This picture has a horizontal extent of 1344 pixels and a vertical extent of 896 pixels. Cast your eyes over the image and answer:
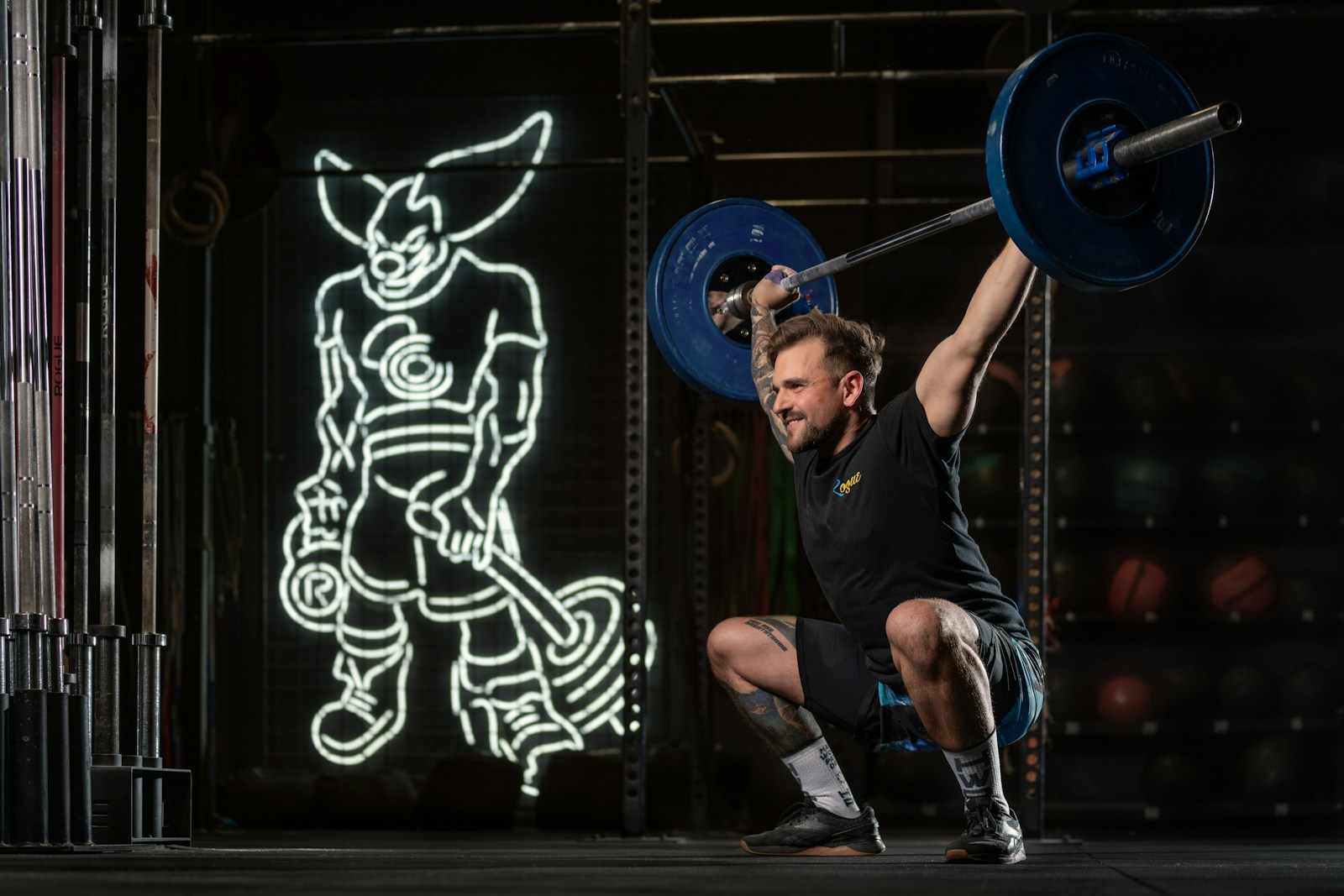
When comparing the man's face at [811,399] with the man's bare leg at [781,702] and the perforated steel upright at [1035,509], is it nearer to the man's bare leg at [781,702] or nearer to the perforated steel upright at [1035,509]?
the man's bare leg at [781,702]

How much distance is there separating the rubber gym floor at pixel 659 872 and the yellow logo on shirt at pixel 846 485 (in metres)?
0.74

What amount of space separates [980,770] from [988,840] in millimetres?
132

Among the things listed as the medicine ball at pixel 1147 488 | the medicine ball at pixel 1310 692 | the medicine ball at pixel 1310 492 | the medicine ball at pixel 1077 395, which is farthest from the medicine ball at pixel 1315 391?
the medicine ball at pixel 1310 692

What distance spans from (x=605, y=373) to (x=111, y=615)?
10.2 ft

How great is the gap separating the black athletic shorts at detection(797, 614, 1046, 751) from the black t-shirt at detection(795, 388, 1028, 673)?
6 centimetres

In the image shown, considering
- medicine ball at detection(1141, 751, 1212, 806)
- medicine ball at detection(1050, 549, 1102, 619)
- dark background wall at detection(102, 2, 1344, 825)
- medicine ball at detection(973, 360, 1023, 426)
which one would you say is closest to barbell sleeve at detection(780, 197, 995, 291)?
dark background wall at detection(102, 2, 1344, 825)

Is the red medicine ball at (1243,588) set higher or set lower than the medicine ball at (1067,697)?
higher

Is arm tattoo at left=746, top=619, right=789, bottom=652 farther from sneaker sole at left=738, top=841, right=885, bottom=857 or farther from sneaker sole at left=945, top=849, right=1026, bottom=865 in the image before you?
sneaker sole at left=945, top=849, right=1026, bottom=865

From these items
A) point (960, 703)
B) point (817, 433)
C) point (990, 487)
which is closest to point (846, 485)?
point (817, 433)

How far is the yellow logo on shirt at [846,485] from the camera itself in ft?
9.12

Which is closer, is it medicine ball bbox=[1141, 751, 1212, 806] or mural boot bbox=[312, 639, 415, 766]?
medicine ball bbox=[1141, 751, 1212, 806]

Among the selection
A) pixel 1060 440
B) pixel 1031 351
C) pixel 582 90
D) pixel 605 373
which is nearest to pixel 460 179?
pixel 582 90

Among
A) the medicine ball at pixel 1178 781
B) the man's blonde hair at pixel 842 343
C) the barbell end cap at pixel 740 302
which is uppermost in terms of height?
the barbell end cap at pixel 740 302

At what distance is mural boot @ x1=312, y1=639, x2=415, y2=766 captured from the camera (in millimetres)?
5746
